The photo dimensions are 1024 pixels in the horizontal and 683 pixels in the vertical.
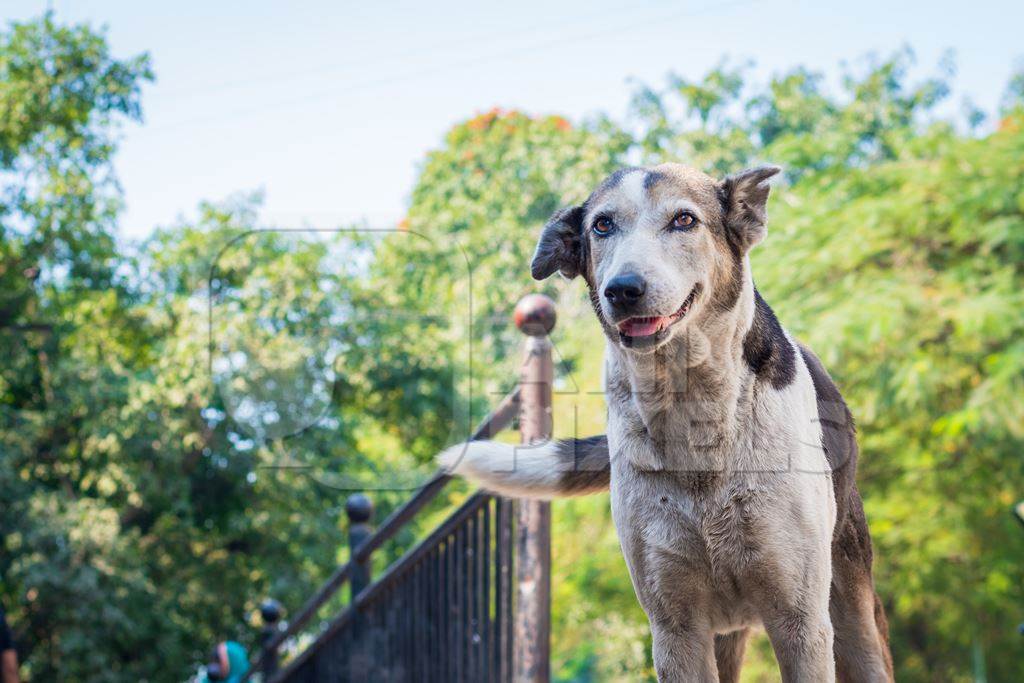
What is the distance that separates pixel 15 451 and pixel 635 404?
475 inches

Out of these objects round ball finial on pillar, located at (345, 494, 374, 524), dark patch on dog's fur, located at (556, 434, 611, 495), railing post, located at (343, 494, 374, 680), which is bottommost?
railing post, located at (343, 494, 374, 680)

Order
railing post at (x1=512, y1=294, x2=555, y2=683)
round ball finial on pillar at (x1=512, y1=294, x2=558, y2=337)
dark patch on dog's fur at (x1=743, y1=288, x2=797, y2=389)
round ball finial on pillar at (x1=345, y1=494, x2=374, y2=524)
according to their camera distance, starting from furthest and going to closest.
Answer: round ball finial on pillar at (x1=345, y1=494, x2=374, y2=524) < railing post at (x1=512, y1=294, x2=555, y2=683) < round ball finial on pillar at (x1=512, y1=294, x2=558, y2=337) < dark patch on dog's fur at (x1=743, y1=288, x2=797, y2=389)

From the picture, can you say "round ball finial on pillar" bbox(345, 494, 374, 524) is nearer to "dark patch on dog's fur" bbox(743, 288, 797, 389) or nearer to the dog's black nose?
"dark patch on dog's fur" bbox(743, 288, 797, 389)

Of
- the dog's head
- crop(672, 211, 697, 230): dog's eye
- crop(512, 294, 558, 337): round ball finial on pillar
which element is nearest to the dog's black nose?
the dog's head

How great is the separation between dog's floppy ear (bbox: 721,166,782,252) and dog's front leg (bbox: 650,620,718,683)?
2.59 ft

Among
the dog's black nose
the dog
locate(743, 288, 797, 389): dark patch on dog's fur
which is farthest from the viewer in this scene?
locate(743, 288, 797, 389): dark patch on dog's fur

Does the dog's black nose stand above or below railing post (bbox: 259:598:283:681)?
above

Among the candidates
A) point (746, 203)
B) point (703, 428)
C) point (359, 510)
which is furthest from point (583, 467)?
point (359, 510)

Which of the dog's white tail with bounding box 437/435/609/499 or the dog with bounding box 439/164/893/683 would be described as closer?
the dog with bounding box 439/164/893/683

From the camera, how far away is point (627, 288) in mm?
1861

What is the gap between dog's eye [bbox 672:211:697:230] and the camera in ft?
6.56

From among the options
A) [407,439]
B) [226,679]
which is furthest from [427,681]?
[407,439]

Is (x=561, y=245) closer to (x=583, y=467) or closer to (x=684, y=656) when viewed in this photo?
(x=583, y=467)

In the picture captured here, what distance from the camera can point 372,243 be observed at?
15141 millimetres
